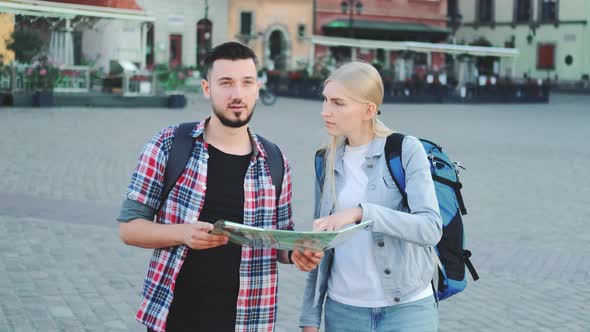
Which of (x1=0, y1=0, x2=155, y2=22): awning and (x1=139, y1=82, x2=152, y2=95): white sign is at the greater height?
(x1=0, y1=0, x2=155, y2=22): awning

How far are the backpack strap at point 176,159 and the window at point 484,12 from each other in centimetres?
5969

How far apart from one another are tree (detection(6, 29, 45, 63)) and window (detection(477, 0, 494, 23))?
38.0 m

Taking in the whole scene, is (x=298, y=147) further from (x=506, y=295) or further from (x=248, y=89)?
(x=248, y=89)

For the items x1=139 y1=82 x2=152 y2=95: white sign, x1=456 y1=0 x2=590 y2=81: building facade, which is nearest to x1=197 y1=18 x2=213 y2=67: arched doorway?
x1=139 y1=82 x2=152 y2=95: white sign

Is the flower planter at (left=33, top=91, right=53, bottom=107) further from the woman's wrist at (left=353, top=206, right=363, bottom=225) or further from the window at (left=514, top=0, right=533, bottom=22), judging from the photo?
the window at (left=514, top=0, right=533, bottom=22)

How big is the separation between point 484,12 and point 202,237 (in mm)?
60413

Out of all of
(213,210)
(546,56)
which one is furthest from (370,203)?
(546,56)

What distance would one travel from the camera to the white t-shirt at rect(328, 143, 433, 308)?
3.17 meters

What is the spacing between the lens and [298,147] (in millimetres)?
16859

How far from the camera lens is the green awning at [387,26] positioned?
165 feet

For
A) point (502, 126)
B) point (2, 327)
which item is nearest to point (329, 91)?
point (2, 327)

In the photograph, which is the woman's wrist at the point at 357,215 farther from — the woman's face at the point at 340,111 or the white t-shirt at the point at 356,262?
the woman's face at the point at 340,111

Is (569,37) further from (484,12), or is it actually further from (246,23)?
(246,23)

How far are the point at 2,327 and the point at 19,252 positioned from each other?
2180 mm
